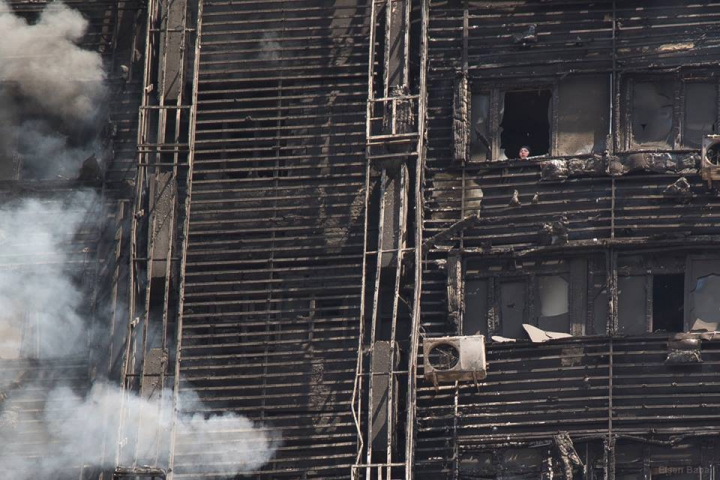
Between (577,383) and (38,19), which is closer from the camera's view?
(577,383)

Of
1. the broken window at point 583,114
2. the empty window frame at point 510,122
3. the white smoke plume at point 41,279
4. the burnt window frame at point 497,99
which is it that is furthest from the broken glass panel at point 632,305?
the white smoke plume at point 41,279

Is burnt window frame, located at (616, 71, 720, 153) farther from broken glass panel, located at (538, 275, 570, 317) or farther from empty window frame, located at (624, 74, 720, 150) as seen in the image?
broken glass panel, located at (538, 275, 570, 317)

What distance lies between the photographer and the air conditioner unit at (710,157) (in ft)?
128

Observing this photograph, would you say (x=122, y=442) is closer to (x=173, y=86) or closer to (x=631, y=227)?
(x=173, y=86)

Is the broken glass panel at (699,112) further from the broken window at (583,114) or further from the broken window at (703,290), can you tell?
the broken window at (703,290)

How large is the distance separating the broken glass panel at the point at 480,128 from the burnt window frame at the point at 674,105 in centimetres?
237

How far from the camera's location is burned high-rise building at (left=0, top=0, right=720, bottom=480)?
3856 cm

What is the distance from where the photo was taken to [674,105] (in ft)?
132

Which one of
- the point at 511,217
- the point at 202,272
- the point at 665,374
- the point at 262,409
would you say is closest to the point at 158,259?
the point at 202,272

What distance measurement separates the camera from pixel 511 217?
39.9m

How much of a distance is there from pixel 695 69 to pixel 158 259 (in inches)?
393

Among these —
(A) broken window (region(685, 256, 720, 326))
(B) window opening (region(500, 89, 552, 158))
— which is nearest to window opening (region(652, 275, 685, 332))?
(A) broken window (region(685, 256, 720, 326))

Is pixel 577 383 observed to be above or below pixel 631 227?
below

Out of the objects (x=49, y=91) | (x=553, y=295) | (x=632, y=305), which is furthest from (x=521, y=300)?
(x=49, y=91)
